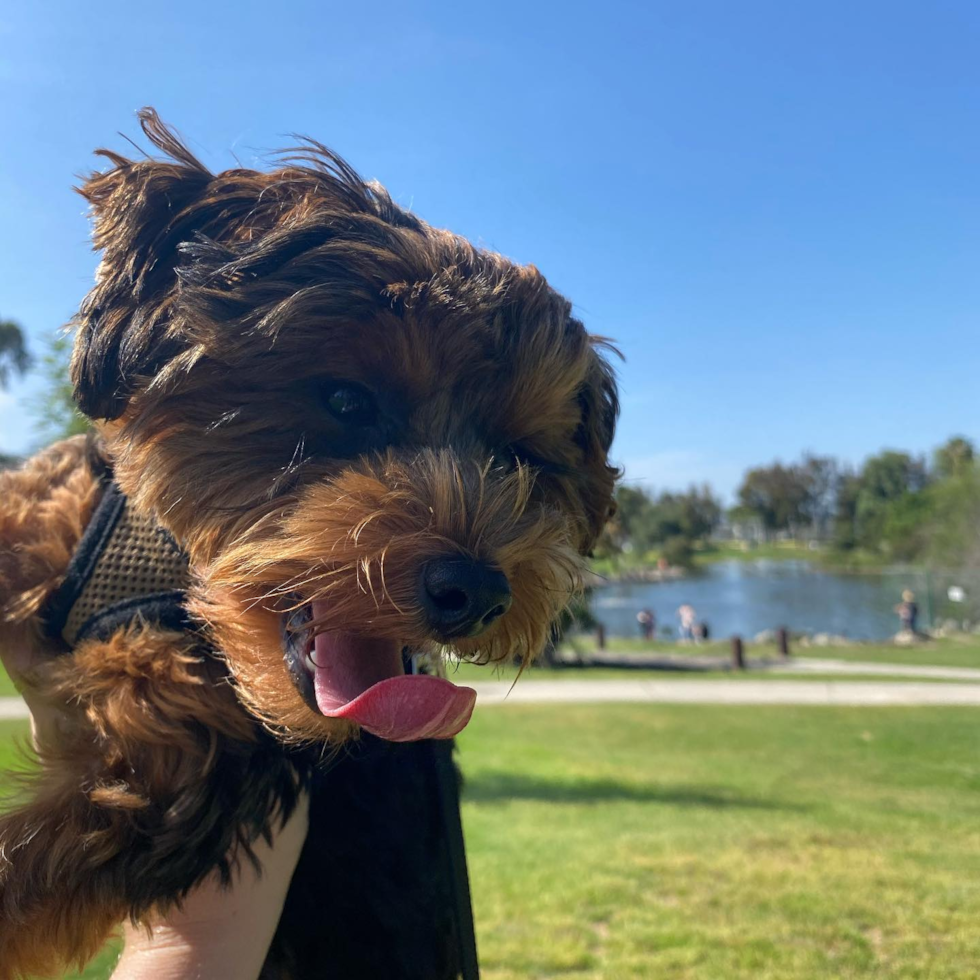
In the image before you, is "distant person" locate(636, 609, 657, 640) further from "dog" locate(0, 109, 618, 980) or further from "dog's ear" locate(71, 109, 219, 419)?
"dog's ear" locate(71, 109, 219, 419)

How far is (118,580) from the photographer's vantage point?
173cm

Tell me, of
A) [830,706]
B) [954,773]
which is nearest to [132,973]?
[954,773]

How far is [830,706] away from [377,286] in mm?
19616

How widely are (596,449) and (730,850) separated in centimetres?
641

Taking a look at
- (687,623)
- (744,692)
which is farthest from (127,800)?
(687,623)

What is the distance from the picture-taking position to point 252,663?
5.42ft

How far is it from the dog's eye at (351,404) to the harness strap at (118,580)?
0.45 meters

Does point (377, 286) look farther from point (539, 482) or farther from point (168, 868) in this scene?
point (168, 868)

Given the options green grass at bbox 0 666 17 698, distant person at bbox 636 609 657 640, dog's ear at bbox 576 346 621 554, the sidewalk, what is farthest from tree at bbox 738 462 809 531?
dog's ear at bbox 576 346 621 554

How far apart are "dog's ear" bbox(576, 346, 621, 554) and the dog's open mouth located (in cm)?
86

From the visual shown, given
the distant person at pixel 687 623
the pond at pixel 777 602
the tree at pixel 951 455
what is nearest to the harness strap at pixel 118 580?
the pond at pixel 777 602

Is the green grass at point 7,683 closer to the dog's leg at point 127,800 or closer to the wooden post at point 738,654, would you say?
the dog's leg at point 127,800

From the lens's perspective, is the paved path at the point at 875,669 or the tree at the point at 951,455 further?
the tree at the point at 951,455

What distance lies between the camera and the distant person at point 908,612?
39.6m
